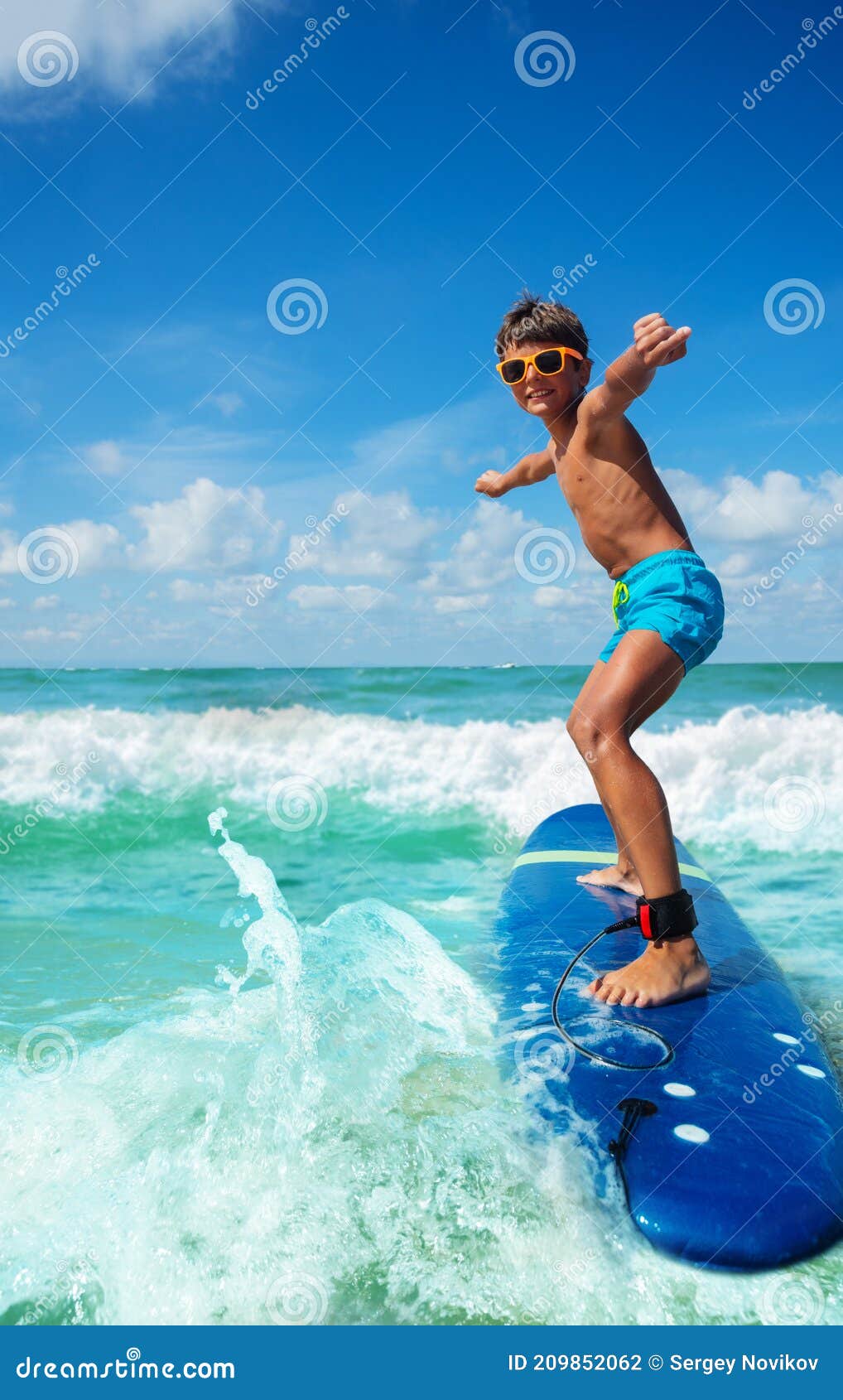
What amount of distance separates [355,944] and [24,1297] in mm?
1694

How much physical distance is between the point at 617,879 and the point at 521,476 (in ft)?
5.46

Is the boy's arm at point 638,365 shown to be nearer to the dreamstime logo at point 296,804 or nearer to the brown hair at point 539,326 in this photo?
the brown hair at point 539,326

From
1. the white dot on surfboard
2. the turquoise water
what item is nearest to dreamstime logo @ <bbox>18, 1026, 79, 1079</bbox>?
the turquoise water

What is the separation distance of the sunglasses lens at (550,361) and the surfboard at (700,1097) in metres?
1.87

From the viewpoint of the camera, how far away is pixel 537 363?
9.71 ft

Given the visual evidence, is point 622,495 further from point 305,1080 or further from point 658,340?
point 305,1080

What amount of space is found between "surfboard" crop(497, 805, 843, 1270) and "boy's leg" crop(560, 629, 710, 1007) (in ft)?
0.25

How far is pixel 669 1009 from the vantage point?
8.50ft

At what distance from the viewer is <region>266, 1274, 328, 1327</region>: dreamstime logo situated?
5.72 feet

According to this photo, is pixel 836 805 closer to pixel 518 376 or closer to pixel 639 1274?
pixel 518 376
